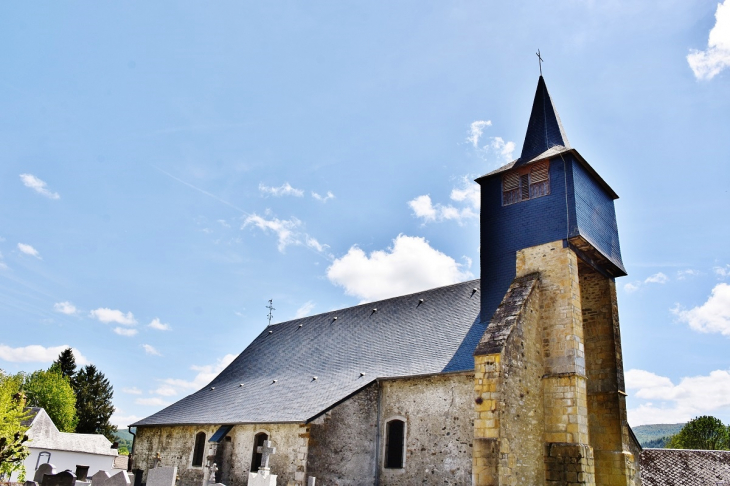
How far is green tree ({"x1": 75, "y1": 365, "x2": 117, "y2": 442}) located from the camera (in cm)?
4438

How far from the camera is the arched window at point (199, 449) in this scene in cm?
1895

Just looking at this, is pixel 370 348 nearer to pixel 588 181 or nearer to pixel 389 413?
pixel 389 413

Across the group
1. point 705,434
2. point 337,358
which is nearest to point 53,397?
point 337,358

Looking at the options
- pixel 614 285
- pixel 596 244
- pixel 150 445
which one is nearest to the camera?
pixel 596 244

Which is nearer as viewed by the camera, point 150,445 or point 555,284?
point 555,284

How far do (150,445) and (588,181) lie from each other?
18765 mm

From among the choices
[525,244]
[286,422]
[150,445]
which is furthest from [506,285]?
[150,445]

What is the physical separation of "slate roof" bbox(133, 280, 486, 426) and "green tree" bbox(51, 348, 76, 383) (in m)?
32.4

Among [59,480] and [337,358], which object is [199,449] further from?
[59,480]

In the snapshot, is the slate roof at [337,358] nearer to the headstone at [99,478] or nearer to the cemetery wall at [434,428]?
the cemetery wall at [434,428]

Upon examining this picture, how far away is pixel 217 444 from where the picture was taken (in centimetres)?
1759

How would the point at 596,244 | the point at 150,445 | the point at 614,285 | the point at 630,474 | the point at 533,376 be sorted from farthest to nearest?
1. the point at 150,445
2. the point at 614,285
3. the point at 596,244
4. the point at 630,474
5. the point at 533,376

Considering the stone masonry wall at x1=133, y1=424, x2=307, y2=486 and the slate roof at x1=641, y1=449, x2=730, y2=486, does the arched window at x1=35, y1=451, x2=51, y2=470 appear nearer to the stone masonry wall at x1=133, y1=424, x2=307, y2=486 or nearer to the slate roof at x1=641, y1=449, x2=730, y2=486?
the stone masonry wall at x1=133, y1=424, x2=307, y2=486

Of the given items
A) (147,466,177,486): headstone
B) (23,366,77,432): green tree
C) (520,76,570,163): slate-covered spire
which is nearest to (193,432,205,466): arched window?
(147,466,177,486): headstone
